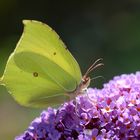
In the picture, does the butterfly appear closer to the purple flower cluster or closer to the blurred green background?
the purple flower cluster

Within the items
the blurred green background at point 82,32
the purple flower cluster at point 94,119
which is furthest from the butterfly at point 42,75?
the blurred green background at point 82,32

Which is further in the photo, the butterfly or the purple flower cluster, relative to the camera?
the butterfly

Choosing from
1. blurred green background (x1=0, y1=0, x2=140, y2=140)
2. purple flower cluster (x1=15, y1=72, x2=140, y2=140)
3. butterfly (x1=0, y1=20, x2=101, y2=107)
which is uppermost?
blurred green background (x1=0, y1=0, x2=140, y2=140)

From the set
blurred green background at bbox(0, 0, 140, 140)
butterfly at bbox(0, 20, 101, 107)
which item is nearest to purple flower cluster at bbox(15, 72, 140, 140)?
butterfly at bbox(0, 20, 101, 107)

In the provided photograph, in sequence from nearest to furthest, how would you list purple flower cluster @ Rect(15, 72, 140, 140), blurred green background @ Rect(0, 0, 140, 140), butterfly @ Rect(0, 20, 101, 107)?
purple flower cluster @ Rect(15, 72, 140, 140) < butterfly @ Rect(0, 20, 101, 107) < blurred green background @ Rect(0, 0, 140, 140)

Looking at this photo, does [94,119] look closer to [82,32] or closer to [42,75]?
[42,75]
